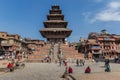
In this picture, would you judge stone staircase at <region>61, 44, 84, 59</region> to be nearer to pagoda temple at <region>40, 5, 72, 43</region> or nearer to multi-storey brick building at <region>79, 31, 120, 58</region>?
pagoda temple at <region>40, 5, 72, 43</region>

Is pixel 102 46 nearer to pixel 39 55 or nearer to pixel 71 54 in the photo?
pixel 71 54

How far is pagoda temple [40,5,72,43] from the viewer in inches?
2965

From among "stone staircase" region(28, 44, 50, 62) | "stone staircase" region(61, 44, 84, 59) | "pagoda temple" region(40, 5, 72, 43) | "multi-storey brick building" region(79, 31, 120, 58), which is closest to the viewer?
"stone staircase" region(28, 44, 50, 62)

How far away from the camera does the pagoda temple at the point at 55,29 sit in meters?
75.3

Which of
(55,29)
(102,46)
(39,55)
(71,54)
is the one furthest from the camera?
(102,46)

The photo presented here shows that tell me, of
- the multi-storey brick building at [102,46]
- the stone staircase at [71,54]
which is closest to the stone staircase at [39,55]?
the stone staircase at [71,54]

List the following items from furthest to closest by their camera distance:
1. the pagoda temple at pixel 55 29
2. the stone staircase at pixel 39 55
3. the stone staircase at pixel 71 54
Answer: the pagoda temple at pixel 55 29 → the stone staircase at pixel 71 54 → the stone staircase at pixel 39 55

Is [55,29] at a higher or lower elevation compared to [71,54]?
higher

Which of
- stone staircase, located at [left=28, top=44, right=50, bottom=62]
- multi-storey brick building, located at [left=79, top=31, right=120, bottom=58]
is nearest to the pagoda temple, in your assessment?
multi-storey brick building, located at [left=79, top=31, right=120, bottom=58]

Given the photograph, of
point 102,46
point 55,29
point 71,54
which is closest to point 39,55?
point 71,54

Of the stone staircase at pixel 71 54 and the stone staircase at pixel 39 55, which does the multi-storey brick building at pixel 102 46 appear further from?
the stone staircase at pixel 39 55

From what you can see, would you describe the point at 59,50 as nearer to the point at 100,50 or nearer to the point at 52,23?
the point at 52,23

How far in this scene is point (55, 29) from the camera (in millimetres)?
75500

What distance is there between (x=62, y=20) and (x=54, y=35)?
21.6ft
